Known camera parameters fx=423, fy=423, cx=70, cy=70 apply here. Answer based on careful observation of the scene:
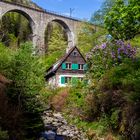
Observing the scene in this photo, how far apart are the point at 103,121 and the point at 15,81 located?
17.6 ft

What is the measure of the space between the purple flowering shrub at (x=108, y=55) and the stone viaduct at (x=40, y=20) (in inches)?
1345

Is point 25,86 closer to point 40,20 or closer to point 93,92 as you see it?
point 93,92

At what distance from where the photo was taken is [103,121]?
21984 millimetres

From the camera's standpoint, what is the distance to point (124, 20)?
28.6m

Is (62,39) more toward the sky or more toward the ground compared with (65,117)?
more toward the sky

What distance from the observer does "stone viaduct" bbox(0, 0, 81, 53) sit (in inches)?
2347

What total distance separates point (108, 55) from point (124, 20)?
12.0 ft

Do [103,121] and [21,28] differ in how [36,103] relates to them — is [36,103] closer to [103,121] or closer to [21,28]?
[103,121]

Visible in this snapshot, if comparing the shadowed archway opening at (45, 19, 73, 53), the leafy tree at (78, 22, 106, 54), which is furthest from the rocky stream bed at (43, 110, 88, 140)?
the shadowed archway opening at (45, 19, 73, 53)

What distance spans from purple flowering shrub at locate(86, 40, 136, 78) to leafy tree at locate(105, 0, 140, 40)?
240cm

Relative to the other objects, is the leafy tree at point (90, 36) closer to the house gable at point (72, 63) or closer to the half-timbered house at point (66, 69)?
the house gable at point (72, 63)

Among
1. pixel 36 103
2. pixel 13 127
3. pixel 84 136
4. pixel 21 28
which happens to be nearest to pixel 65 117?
pixel 84 136

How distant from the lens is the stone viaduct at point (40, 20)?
5962 centimetres

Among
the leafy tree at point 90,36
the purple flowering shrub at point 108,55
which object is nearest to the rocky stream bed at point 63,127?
the purple flowering shrub at point 108,55
